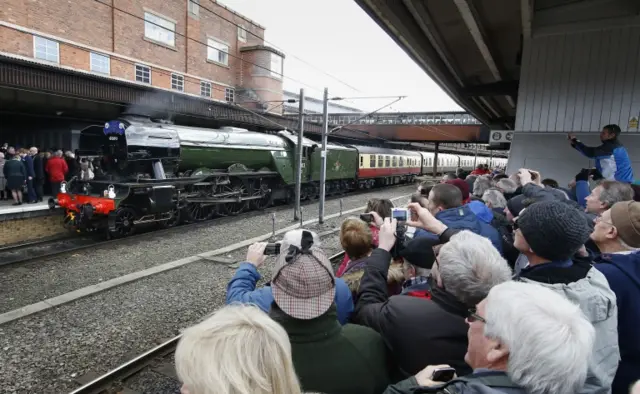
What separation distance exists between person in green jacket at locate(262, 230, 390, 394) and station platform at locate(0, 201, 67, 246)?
987 cm

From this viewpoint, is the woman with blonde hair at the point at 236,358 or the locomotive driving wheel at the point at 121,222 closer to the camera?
the woman with blonde hair at the point at 236,358

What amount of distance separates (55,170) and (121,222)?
10.8 feet

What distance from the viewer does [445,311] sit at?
1859mm

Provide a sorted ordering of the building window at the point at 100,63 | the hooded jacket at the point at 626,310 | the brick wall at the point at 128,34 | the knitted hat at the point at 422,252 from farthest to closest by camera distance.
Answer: the building window at the point at 100,63 < the brick wall at the point at 128,34 < the knitted hat at the point at 422,252 < the hooded jacket at the point at 626,310

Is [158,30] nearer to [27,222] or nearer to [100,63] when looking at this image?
[100,63]

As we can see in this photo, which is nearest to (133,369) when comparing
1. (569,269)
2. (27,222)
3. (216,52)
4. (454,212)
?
(454,212)

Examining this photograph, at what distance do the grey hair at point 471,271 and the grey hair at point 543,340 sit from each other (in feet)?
1.52

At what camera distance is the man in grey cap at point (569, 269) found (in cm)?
177

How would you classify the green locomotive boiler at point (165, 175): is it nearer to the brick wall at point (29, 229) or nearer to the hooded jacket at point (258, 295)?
the brick wall at point (29, 229)

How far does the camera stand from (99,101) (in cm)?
1180

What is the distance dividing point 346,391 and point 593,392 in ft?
3.05

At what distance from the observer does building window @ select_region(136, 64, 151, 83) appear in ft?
72.6

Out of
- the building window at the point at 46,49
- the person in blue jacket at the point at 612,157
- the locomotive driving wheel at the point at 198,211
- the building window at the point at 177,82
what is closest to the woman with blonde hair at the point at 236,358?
the person in blue jacket at the point at 612,157

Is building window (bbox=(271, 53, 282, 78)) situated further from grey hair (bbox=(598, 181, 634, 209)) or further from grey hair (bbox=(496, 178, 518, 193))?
grey hair (bbox=(598, 181, 634, 209))
